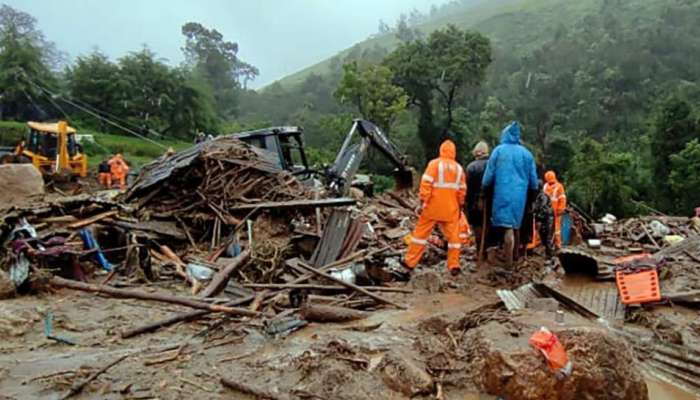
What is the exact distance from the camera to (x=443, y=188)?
6.81 m

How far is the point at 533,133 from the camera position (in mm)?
45812

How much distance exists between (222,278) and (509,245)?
349 centimetres

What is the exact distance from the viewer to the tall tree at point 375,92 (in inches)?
1382

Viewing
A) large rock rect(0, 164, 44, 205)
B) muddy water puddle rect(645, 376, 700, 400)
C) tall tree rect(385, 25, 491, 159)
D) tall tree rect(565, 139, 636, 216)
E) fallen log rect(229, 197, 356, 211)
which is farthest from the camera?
tall tree rect(385, 25, 491, 159)

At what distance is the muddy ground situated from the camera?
11.9 feet

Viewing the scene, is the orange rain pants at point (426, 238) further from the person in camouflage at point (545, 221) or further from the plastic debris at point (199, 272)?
the plastic debris at point (199, 272)

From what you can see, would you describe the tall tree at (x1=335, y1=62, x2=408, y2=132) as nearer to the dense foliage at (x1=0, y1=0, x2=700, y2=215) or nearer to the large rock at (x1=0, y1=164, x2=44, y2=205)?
the dense foliage at (x1=0, y1=0, x2=700, y2=215)

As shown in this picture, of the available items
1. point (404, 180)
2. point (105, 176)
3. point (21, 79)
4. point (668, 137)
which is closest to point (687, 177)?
point (668, 137)

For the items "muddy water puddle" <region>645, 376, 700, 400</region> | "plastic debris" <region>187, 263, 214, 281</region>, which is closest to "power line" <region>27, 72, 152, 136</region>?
"plastic debris" <region>187, 263, 214, 281</region>

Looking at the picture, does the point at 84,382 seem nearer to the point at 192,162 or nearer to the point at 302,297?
the point at 302,297

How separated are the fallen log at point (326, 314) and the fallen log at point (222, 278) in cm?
176

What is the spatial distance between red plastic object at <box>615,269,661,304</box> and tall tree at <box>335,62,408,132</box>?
97.4 feet

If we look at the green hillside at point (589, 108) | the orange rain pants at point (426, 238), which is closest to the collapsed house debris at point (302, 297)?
the orange rain pants at point (426, 238)

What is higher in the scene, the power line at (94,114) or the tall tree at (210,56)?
the tall tree at (210,56)
